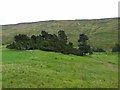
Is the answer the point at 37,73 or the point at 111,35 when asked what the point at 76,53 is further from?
the point at 111,35

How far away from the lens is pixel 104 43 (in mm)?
157625

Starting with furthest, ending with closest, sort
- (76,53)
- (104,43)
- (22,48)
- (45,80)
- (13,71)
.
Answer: (104,43), (76,53), (22,48), (13,71), (45,80)

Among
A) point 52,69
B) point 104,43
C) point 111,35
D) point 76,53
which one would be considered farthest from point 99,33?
point 52,69

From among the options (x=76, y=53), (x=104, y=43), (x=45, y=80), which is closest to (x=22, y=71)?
(x=45, y=80)

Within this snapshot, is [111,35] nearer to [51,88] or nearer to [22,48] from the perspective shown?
[22,48]

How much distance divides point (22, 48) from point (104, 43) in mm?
105220

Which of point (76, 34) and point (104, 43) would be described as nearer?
point (104, 43)

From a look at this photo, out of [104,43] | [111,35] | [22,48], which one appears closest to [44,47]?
[22,48]

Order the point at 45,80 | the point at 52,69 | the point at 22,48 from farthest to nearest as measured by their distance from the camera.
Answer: the point at 22,48
the point at 52,69
the point at 45,80

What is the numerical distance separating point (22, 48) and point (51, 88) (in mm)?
30382

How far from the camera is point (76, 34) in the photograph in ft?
614

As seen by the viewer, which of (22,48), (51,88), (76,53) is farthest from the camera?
(76,53)

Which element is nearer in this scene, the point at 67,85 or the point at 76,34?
the point at 67,85

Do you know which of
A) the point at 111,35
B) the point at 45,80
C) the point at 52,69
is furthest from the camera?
the point at 111,35
